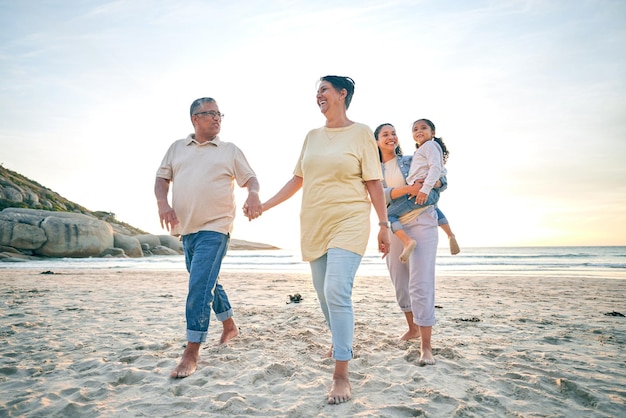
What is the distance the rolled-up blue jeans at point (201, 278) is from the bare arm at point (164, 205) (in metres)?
0.21

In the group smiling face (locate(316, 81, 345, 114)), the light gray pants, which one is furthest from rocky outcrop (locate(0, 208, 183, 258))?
the light gray pants

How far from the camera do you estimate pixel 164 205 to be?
335 centimetres

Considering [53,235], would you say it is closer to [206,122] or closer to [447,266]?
[447,266]

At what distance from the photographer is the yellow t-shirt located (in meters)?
2.68

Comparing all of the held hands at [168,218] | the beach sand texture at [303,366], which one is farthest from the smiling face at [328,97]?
the beach sand texture at [303,366]

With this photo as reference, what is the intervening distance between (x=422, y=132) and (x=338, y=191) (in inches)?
57.9

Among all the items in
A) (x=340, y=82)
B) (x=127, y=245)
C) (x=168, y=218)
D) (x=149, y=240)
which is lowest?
(x=127, y=245)

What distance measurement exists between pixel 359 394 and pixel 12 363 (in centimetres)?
289

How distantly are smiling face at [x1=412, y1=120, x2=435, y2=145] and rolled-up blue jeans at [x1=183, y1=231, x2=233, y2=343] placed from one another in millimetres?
2091

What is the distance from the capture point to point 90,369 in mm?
3061

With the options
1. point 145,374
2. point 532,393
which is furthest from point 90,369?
point 532,393

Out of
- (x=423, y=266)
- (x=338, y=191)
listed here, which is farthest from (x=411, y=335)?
(x=338, y=191)

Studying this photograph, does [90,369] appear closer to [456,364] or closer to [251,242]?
[456,364]

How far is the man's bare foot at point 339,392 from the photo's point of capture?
95.4 inches
